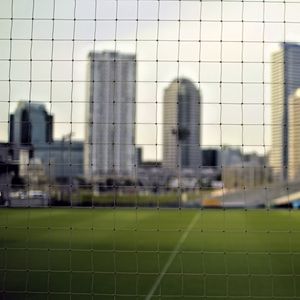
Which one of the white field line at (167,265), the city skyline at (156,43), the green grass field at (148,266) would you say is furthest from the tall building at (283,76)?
the white field line at (167,265)

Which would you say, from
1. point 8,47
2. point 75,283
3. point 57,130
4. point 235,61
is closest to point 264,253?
point 75,283

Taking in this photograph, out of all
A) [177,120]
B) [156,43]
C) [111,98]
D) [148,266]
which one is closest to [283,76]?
[156,43]

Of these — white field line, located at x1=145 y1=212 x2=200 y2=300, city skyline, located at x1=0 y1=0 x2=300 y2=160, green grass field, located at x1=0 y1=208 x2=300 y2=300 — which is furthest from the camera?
white field line, located at x1=145 y1=212 x2=200 y2=300

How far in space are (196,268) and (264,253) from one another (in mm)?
1982

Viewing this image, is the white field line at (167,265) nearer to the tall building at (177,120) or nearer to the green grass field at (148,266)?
the green grass field at (148,266)

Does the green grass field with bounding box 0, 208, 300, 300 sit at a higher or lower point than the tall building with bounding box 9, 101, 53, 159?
lower

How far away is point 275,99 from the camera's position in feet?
16.6

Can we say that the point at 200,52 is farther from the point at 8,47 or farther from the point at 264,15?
the point at 8,47

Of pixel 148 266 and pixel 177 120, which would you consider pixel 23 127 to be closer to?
pixel 177 120

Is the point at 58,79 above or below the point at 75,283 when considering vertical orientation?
above

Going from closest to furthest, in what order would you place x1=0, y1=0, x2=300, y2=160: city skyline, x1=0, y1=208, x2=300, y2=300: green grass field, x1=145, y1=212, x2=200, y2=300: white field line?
x1=0, y1=0, x2=300, y2=160: city skyline < x1=0, y1=208, x2=300, y2=300: green grass field < x1=145, y1=212, x2=200, y2=300: white field line

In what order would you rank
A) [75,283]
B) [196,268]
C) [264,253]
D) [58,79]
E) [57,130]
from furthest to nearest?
[264,253] → [196,268] → [75,283] → [57,130] → [58,79]

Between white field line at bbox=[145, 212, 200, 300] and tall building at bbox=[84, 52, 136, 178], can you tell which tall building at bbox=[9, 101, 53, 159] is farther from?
white field line at bbox=[145, 212, 200, 300]

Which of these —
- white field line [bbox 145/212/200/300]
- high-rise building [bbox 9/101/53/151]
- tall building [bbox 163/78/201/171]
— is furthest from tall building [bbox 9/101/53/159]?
white field line [bbox 145/212/200/300]
